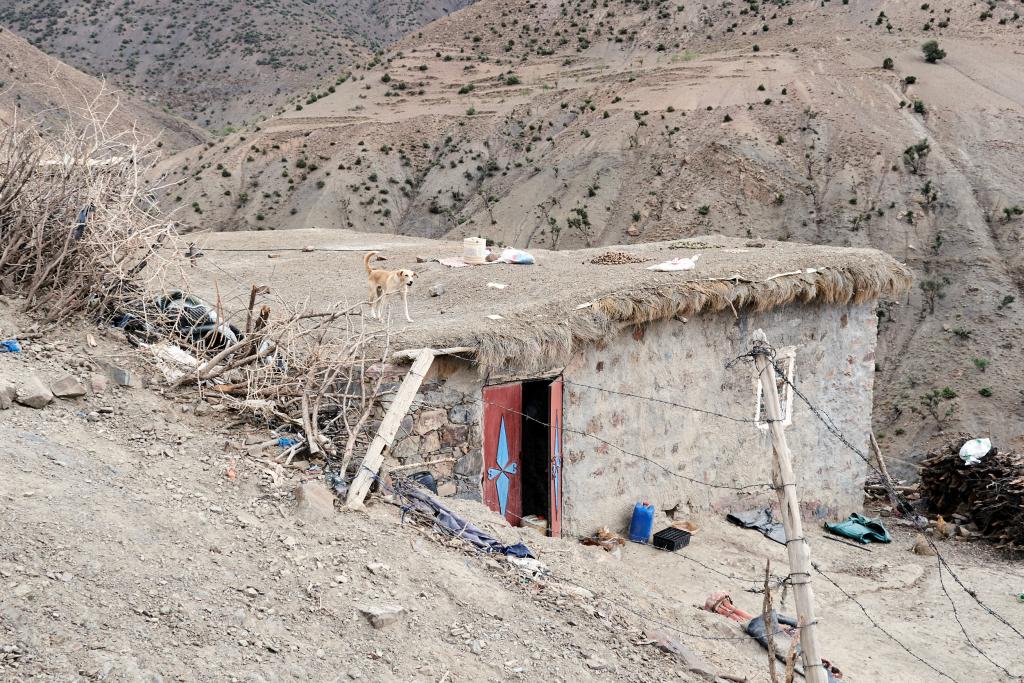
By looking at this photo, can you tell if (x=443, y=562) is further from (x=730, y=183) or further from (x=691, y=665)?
(x=730, y=183)

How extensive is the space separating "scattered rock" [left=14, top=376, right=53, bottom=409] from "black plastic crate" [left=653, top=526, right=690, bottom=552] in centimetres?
522

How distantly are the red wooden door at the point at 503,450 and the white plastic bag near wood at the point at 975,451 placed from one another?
6402 millimetres

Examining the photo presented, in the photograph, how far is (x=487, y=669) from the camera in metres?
5.08

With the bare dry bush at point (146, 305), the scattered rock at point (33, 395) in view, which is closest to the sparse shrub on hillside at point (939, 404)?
the bare dry bush at point (146, 305)

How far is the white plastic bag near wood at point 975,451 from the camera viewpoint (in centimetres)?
1159

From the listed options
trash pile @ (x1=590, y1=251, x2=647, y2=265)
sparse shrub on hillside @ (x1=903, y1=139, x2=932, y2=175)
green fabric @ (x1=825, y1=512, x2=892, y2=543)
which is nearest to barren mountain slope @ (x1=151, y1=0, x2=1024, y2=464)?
sparse shrub on hillside @ (x1=903, y1=139, x2=932, y2=175)

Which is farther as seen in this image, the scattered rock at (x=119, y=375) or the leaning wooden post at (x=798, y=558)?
the scattered rock at (x=119, y=375)

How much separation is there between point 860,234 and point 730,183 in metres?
4.45

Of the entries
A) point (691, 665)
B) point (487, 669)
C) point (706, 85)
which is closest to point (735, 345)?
point (691, 665)

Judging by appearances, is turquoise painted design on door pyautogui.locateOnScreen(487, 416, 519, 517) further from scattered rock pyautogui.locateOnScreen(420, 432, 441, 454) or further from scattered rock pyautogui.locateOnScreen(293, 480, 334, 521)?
scattered rock pyautogui.locateOnScreen(293, 480, 334, 521)

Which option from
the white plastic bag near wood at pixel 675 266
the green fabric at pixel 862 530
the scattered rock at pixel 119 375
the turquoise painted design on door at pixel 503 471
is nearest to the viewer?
the scattered rock at pixel 119 375

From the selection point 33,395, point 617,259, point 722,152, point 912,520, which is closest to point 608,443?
point 617,259

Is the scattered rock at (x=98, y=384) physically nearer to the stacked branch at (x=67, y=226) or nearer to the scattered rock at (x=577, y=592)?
the stacked branch at (x=67, y=226)

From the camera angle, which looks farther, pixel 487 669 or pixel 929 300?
pixel 929 300
